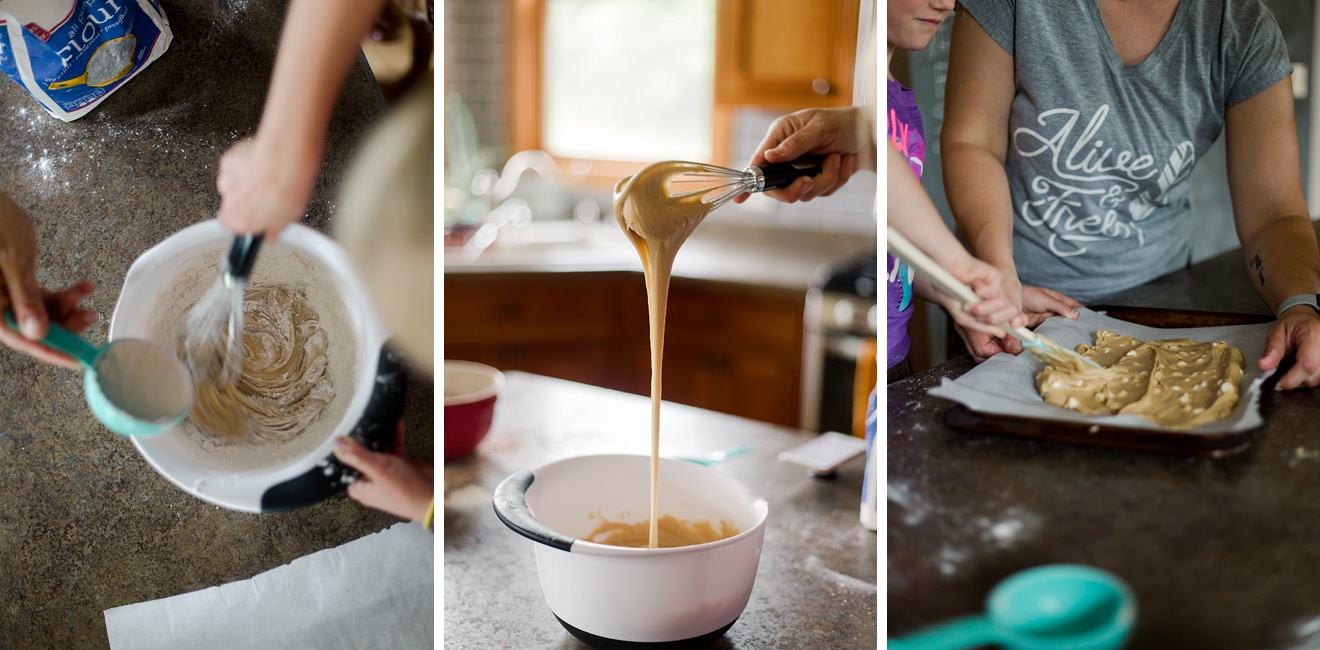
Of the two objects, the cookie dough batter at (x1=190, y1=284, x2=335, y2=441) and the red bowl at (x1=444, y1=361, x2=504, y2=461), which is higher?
the cookie dough batter at (x1=190, y1=284, x2=335, y2=441)

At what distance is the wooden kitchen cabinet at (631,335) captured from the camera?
2.13 metres

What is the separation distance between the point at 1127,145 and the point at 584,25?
7.66 ft

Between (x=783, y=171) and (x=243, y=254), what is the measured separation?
49cm

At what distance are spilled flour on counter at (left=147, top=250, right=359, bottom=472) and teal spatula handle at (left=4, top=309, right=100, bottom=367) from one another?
0.17ft

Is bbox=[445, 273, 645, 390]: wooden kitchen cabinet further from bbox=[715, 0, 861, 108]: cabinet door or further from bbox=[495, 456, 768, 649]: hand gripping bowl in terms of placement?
bbox=[495, 456, 768, 649]: hand gripping bowl

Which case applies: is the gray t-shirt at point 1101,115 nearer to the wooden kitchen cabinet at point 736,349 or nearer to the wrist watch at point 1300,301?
the wrist watch at point 1300,301

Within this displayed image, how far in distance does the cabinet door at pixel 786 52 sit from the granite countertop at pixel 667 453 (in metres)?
1.24

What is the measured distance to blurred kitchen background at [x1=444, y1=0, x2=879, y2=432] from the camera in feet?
6.91

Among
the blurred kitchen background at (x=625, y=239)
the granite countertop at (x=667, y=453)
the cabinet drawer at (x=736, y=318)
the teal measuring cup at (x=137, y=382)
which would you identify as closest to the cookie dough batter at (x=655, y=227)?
the granite countertop at (x=667, y=453)

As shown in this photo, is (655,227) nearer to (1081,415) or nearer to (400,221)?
(400,221)

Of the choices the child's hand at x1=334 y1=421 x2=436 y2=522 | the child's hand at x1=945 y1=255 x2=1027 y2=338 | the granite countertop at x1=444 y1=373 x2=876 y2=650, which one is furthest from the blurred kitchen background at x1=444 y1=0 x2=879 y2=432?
the child's hand at x1=334 y1=421 x2=436 y2=522

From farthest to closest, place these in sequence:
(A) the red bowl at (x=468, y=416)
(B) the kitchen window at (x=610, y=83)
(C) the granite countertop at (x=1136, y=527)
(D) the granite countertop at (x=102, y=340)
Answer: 1. (B) the kitchen window at (x=610, y=83)
2. (A) the red bowl at (x=468, y=416)
3. (D) the granite countertop at (x=102, y=340)
4. (C) the granite countertop at (x=1136, y=527)

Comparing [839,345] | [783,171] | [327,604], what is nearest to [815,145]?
[783,171]

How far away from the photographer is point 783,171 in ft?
2.82
